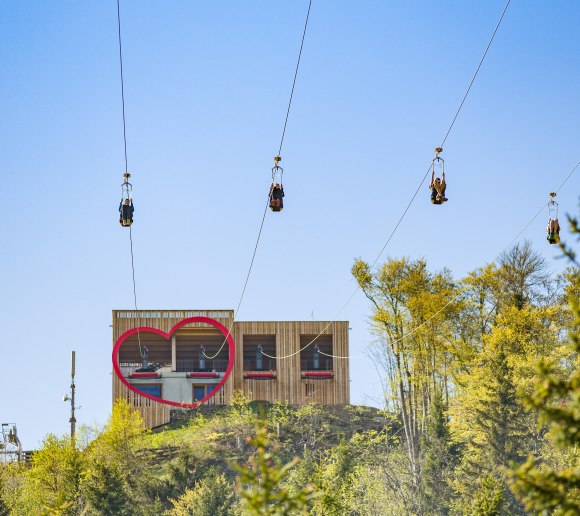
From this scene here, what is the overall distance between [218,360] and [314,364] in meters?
5.91

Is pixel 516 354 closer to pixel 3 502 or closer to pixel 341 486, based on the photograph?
pixel 341 486

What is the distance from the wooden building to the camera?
265 feet

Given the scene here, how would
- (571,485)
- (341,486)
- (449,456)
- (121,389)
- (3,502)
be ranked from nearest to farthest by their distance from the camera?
(571,485) < (3,502) < (341,486) < (449,456) < (121,389)

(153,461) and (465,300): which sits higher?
(465,300)

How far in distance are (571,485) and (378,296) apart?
60177 mm

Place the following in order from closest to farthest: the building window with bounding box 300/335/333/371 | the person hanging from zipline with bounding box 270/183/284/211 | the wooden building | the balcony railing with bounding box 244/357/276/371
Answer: the person hanging from zipline with bounding box 270/183/284/211 → the wooden building → the balcony railing with bounding box 244/357/276/371 → the building window with bounding box 300/335/333/371

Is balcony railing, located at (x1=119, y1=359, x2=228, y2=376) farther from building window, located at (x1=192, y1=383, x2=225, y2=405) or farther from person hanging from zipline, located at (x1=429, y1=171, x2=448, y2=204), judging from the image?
A: person hanging from zipline, located at (x1=429, y1=171, x2=448, y2=204)

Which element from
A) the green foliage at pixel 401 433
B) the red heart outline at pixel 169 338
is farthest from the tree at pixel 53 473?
the red heart outline at pixel 169 338

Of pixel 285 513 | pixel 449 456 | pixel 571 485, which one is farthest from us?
pixel 449 456

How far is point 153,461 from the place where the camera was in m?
73.9

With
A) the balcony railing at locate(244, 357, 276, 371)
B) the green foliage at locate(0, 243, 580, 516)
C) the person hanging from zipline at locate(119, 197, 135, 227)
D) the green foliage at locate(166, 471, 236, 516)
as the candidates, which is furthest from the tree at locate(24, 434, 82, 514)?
the person hanging from zipline at locate(119, 197, 135, 227)

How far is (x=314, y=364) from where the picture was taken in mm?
82750

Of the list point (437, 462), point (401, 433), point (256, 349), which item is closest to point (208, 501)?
point (437, 462)

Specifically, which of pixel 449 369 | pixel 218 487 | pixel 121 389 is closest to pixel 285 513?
pixel 218 487
